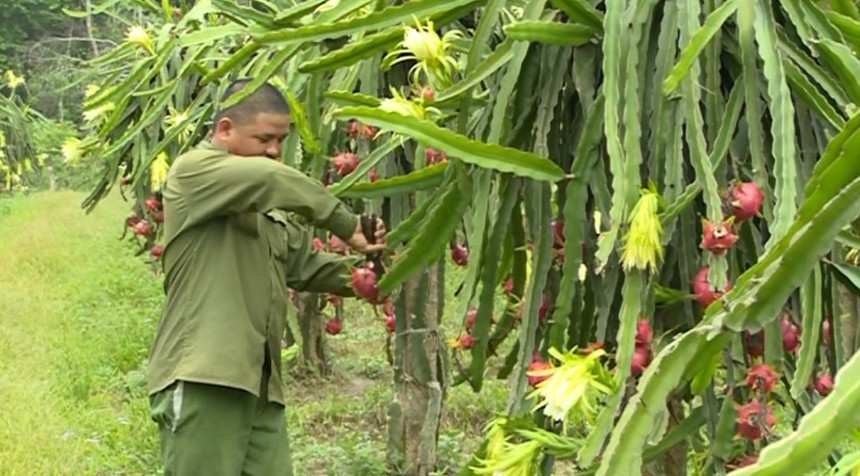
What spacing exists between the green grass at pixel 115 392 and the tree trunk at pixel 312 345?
0.23ft

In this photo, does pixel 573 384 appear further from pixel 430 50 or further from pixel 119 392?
pixel 119 392

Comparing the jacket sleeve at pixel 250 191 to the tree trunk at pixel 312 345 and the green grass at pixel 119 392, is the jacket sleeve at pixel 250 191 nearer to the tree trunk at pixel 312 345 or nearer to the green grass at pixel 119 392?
the green grass at pixel 119 392

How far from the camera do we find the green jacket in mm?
2523

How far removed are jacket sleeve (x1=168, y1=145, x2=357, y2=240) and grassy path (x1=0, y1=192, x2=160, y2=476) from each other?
2.07 metres

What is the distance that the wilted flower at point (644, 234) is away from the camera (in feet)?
4.93

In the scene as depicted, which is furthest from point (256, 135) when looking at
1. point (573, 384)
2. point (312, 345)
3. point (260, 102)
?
point (312, 345)

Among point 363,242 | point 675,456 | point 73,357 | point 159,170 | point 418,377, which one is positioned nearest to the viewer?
point 675,456

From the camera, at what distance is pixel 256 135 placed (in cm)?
255

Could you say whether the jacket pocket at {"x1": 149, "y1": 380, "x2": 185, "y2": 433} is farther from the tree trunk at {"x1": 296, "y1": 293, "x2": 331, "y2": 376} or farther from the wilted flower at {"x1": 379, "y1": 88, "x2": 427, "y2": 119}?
the tree trunk at {"x1": 296, "y1": 293, "x2": 331, "y2": 376}

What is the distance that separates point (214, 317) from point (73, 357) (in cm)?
393

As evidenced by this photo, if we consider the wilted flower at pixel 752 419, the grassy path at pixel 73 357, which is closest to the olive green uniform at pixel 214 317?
the wilted flower at pixel 752 419

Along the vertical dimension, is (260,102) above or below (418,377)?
above

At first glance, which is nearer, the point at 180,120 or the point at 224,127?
the point at 224,127

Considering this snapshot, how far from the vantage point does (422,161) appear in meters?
2.19
